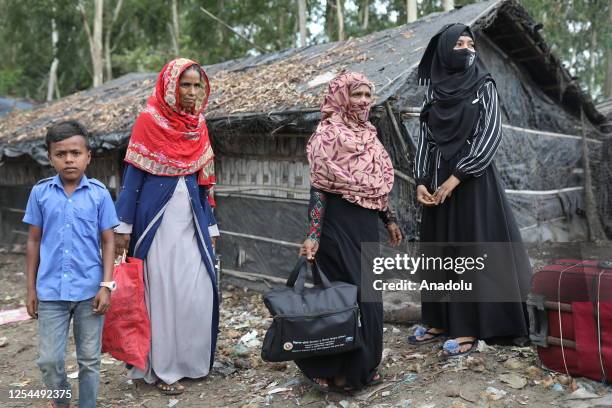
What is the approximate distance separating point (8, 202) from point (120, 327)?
8.77 m

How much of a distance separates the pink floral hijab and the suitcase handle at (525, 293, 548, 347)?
1003mm

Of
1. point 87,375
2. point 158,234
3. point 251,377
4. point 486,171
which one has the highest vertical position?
point 486,171

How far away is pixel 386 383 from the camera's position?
3195 mm

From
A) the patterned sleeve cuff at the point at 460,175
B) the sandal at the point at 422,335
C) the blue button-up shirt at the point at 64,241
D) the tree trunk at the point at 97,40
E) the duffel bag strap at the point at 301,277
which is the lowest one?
the sandal at the point at 422,335

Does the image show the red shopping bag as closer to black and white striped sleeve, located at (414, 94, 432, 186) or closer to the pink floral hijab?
the pink floral hijab

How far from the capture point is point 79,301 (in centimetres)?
269

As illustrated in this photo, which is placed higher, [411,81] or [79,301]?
[411,81]

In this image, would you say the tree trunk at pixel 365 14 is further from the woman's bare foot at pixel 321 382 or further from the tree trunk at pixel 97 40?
the woman's bare foot at pixel 321 382

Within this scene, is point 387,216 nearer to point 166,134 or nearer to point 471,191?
point 471,191

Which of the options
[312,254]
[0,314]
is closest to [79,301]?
[312,254]

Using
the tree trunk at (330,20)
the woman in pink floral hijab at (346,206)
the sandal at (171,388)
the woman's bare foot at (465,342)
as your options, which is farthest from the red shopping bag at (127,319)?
the tree trunk at (330,20)

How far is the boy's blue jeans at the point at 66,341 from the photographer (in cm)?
267

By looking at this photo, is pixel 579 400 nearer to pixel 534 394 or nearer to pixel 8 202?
pixel 534 394

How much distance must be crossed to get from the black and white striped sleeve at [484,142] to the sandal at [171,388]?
86.3 inches
